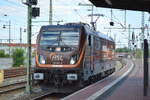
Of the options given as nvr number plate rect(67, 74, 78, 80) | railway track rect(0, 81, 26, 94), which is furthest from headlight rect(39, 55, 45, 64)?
railway track rect(0, 81, 26, 94)

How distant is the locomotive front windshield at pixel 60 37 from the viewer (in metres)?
17.2

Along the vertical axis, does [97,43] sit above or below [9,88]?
above

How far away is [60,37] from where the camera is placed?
17.5 metres

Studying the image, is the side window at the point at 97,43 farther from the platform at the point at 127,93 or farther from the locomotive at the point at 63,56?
the platform at the point at 127,93

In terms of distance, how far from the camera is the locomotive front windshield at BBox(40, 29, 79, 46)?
679 inches

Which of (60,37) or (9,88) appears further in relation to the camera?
(9,88)

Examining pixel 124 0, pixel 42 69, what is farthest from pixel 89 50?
pixel 124 0

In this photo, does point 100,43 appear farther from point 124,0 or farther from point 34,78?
point 124,0

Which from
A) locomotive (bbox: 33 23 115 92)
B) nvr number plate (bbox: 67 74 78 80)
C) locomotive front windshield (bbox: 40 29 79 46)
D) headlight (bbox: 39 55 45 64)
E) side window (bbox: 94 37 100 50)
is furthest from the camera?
side window (bbox: 94 37 100 50)

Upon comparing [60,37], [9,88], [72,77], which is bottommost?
[9,88]

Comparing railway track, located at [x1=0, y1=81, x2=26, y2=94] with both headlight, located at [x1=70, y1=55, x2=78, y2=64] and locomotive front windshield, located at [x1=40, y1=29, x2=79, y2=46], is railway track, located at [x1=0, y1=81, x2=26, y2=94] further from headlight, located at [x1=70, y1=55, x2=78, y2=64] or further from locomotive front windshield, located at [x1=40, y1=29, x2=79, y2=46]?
headlight, located at [x1=70, y1=55, x2=78, y2=64]

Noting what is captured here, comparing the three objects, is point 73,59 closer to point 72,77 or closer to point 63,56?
point 63,56

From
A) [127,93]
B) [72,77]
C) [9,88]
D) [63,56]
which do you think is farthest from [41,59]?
[9,88]

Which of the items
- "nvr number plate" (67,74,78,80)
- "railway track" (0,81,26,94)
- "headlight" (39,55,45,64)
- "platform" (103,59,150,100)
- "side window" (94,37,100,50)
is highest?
"side window" (94,37,100,50)
